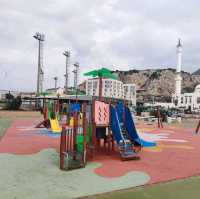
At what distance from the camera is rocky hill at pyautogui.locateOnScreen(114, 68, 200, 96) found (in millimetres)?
149875

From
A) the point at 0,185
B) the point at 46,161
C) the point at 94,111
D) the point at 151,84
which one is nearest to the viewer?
the point at 0,185

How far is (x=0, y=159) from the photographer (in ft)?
23.7

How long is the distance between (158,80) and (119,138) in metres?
150

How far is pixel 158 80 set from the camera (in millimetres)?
155125

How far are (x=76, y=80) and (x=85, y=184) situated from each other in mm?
64665

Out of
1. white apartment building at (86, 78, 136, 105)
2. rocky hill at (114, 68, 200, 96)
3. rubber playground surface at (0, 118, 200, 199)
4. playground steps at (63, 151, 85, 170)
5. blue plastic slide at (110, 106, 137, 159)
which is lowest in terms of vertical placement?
rubber playground surface at (0, 118, 200, 199)

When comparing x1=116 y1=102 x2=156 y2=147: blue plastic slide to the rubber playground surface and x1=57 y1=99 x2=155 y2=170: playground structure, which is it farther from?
the rubber playground surface

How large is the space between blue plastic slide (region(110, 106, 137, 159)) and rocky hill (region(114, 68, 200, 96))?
137 metres

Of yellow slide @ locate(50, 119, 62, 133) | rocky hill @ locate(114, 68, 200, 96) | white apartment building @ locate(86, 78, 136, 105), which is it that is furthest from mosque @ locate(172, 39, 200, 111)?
yellow slide @ locate(50, 119, 62, 133)

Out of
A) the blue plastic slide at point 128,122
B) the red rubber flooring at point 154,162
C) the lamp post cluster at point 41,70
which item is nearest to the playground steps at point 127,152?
the red rubber flooring at point 154,162

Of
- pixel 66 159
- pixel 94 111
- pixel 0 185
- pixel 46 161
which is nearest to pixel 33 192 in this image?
pixel 0 185

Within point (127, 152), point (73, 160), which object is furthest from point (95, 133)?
point (73, 160)

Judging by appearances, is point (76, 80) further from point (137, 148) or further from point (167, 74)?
point (167, 74)

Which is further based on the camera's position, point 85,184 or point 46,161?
point 46,161
